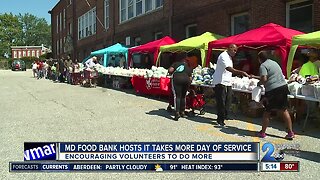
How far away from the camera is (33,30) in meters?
119

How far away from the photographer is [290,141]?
6.55 meters

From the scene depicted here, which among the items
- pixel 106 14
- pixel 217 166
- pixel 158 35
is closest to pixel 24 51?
pixel 106 14

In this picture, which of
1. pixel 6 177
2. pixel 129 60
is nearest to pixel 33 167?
pixel 6 177

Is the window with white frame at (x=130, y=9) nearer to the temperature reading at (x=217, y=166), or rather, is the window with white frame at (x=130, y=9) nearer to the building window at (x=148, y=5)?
the building window at (x=148, y=5)

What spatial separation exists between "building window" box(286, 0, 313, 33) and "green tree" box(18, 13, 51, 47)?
4580 inches

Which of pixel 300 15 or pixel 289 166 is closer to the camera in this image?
pixel 289 166

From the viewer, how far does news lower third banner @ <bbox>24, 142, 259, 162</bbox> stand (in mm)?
4770

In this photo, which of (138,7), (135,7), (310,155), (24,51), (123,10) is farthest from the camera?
(24,51)

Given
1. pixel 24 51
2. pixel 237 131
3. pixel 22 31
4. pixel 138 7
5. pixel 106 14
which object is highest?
pixel 22 31

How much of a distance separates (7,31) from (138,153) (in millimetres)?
109845

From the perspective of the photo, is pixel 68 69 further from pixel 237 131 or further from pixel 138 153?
pixel 138 153

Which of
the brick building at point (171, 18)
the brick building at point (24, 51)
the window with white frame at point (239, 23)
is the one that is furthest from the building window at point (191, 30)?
the brick building at point (24, 51)

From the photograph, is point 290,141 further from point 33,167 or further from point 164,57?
point 164,57

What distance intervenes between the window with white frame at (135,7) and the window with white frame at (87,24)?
25.7 feet
